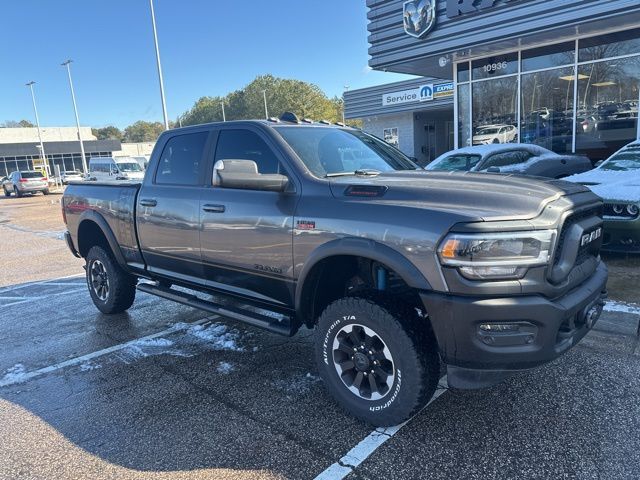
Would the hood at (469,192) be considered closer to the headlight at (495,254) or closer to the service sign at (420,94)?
the headlight at (495,254)

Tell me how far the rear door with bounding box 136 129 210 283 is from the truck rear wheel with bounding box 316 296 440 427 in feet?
5.13

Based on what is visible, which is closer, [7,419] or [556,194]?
[556,194]

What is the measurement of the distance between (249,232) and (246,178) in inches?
19.9

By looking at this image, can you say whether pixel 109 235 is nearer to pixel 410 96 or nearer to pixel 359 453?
pixel 359 453

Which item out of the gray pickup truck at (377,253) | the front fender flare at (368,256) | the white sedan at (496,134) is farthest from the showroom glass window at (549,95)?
the front fender flare at (368,256)

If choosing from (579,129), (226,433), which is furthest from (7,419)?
(579,129)

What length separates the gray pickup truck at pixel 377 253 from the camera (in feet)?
8.52

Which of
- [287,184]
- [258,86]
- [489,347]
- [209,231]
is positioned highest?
[258,86]

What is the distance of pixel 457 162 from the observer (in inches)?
397

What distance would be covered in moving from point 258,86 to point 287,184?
9061 centimetres

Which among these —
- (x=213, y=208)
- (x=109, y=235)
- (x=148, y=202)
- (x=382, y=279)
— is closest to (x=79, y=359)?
(x=109, y=235)

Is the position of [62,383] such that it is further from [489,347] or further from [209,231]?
[489,347]

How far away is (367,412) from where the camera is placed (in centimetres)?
310

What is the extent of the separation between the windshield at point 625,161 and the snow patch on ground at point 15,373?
7879mm
